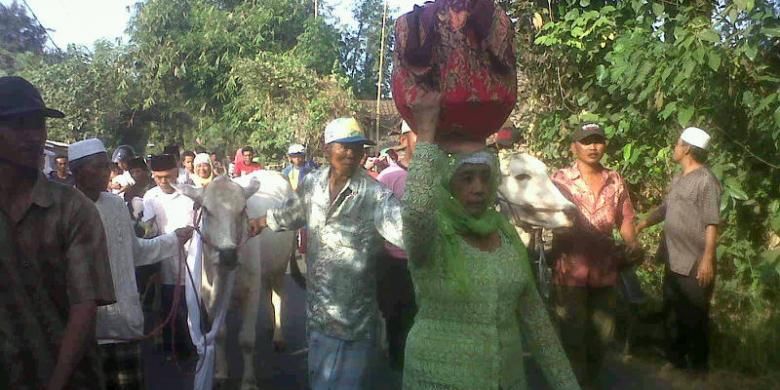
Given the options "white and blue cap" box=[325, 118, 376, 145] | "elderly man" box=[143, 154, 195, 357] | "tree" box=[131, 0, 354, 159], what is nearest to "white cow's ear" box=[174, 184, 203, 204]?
"elderly man" box=[143, 154, 195, 357]

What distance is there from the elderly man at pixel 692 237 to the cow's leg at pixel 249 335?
9.96 feet

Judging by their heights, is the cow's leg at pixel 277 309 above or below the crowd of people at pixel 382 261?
below

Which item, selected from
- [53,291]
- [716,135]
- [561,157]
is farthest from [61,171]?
[53,291]

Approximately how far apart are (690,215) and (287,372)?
3527 mm

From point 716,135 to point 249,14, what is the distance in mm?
24168

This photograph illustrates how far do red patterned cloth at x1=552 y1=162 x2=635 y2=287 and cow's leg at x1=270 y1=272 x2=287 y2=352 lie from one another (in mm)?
3690

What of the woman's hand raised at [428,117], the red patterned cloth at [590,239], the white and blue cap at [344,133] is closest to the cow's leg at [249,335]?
the white and blue cap at [344,133]

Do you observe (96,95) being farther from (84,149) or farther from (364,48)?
(84,149)

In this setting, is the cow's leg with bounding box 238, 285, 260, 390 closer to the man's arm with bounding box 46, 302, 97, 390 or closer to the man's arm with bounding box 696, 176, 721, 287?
the man's arm with bounding box 696, 176, 721, 287

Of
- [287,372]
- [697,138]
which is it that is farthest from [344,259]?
[287,372]

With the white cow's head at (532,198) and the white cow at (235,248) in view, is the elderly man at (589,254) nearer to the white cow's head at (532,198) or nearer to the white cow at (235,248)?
the white cow's head at (532,198)

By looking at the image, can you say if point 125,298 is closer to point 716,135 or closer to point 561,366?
point 561,366

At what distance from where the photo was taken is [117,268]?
4.21 m

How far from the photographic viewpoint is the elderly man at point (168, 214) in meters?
6.66
